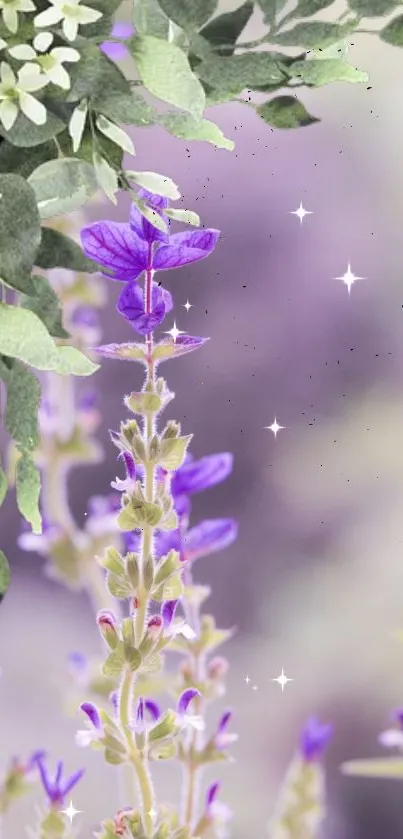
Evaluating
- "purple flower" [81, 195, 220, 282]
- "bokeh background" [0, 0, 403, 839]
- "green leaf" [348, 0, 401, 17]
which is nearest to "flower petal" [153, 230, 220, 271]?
"purple flower" [81, 195, 220, 282]

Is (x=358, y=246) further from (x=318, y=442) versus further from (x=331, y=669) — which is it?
(x=331, y=669)

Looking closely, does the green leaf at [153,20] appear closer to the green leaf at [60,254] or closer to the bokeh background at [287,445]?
the green leaf at [60,254]

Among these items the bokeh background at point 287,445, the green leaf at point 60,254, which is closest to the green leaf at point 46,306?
the green leaf at point 60,254

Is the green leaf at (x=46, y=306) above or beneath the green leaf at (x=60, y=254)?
beneath

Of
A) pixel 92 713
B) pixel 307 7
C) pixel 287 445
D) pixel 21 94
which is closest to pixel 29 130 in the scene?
pixel 21 94

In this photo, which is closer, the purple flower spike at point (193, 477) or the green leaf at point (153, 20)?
the green leaf at point (153, 20)

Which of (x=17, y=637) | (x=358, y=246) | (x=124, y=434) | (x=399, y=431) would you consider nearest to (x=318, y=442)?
(x=399, y=431)

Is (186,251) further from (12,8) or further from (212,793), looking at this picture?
(212,793)
